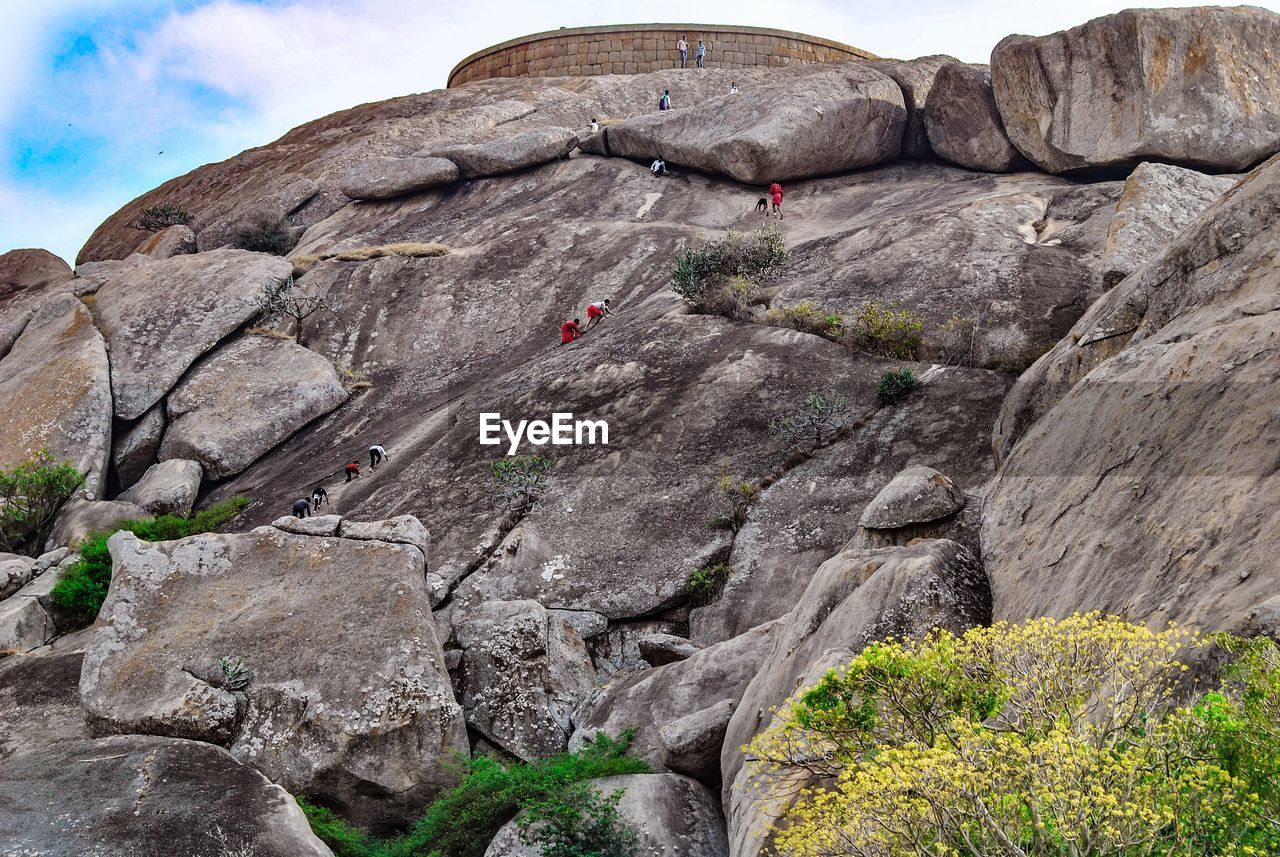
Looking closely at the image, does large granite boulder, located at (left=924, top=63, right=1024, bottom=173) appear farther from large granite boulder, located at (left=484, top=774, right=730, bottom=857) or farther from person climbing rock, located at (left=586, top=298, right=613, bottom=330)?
large granite boulder, located at (left=484, top=774, right=730, bottom=857)

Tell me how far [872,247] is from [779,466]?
7864mm

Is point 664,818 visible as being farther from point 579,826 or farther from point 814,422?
point 814,422

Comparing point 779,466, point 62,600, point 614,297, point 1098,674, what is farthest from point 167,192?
point 1098,674

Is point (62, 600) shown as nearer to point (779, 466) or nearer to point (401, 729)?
point (401, 729)

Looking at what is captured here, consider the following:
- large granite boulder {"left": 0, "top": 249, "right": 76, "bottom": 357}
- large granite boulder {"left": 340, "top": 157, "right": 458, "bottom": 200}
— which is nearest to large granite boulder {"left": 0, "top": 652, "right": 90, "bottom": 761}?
large granite boulder {"left": 0, "top": 249, "right": 76, "bottom": 357}

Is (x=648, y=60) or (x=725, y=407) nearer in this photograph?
(x=725, y=407)

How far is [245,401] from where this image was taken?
25.5m

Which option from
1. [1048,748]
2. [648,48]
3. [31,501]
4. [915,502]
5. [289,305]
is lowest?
[31,501]

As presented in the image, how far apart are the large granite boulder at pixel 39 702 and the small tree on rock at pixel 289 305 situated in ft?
42.9

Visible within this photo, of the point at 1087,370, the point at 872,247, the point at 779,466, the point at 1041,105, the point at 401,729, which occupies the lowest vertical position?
the point at 401,729

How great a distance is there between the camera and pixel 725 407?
20.1 m

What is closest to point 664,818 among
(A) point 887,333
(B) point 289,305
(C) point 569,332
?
(A) point 887,333

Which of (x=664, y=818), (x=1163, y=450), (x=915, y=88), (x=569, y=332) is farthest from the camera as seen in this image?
(x=915, y=88)

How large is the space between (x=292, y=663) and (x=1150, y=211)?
55.0 feet
